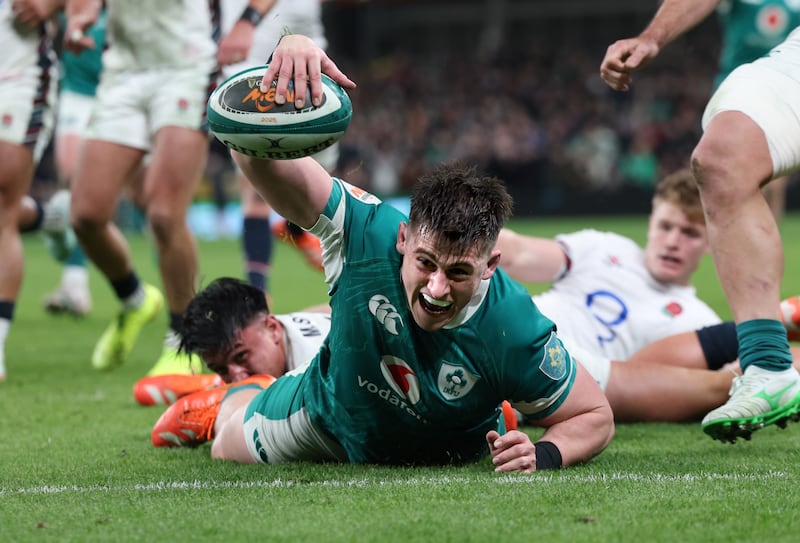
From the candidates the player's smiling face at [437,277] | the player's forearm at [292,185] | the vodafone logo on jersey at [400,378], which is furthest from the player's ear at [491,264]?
the player's forearm at [292,185]

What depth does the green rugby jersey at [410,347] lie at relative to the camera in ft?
10.7

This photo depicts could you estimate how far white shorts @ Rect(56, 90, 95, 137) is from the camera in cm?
946

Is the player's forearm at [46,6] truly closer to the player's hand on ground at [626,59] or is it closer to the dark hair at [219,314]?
the dark hair at [219,314]

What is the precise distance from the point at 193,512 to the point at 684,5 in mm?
2240

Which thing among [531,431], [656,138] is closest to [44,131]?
[531,431]

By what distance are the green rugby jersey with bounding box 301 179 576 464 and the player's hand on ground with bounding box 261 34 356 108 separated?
0.41 meters

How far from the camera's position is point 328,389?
3.56 metres

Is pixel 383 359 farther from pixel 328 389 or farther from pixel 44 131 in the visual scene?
pixel 44 131

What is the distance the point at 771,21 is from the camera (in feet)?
16.6

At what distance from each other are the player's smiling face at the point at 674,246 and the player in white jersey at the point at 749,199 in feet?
4.65

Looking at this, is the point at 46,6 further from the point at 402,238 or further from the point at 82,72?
the point at 402,238

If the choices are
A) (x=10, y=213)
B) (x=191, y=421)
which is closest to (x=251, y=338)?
(x=191, y=421)

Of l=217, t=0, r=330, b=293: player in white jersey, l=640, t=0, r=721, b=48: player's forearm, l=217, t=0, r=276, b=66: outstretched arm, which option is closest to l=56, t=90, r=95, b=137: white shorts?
l=217, t=0, r=330, b=293: player in white jersey

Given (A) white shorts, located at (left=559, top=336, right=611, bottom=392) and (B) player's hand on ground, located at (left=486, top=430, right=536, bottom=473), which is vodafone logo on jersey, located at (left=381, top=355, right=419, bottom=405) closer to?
(B) player's hand on ground, located at (left=486, top=430, right=536, bottom=473)
